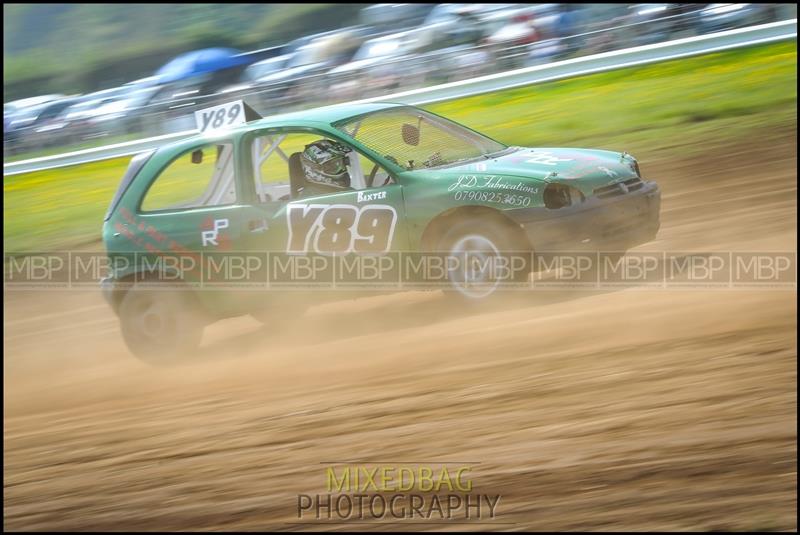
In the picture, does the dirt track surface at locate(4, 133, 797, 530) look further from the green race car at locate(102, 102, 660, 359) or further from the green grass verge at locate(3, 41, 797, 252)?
the green grass verge at locate(3, 41, 797, 252)

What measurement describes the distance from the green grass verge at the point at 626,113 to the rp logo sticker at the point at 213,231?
4462mm

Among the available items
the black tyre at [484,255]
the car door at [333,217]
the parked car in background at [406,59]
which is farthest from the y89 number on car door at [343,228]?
the parked car in background at [406,59]

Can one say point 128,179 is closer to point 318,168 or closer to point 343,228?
point 318,168

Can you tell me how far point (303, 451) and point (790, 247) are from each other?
3.95m

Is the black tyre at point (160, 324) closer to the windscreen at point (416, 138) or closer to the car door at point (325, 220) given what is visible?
the car door at point (325, 220)

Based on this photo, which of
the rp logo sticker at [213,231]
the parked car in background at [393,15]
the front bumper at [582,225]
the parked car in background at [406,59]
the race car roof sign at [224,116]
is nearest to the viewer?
the front bumper at [582,225]

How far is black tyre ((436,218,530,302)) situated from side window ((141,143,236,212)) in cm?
160

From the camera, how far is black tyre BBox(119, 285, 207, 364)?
6594 mm

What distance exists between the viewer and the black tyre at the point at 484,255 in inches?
229

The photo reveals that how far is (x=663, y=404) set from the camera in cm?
470

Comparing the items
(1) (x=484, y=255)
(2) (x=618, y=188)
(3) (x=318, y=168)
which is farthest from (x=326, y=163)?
(2) (x=618, y=188)

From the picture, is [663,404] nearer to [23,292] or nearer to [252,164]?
[252,164]

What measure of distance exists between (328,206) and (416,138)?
84 cm

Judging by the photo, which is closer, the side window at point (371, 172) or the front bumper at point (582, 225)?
the front bumper at point (582, 225)
